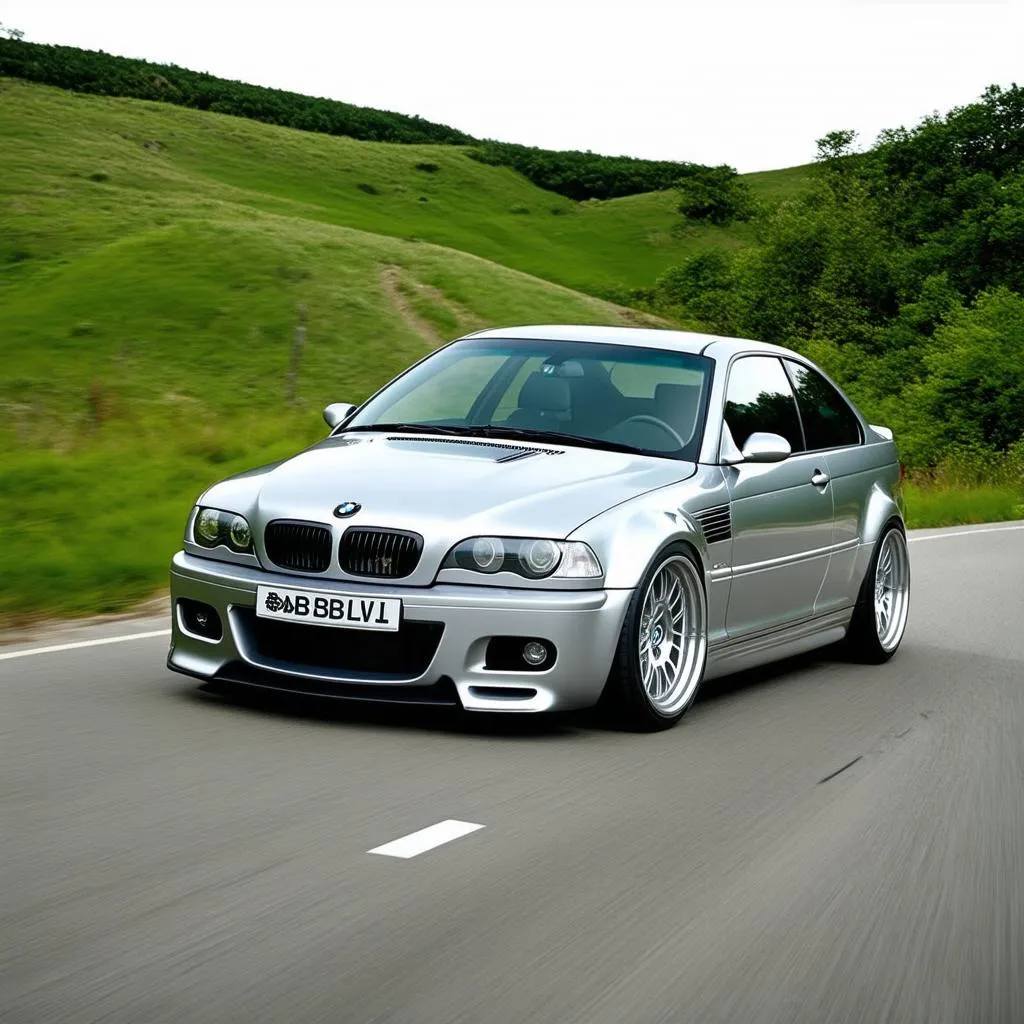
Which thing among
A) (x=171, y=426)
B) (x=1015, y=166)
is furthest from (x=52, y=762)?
(x=1015, y=166)

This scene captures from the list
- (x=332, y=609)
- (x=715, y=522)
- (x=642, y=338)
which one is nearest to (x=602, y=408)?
(x=642, y=338)

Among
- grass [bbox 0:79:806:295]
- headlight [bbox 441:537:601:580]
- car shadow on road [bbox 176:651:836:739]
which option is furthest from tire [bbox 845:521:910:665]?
grass [bbox 0:79:806:295]

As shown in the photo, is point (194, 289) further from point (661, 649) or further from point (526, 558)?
point (526, 558)

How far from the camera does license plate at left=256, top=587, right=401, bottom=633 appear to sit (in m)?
6.20

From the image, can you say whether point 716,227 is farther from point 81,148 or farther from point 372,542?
point 372,542

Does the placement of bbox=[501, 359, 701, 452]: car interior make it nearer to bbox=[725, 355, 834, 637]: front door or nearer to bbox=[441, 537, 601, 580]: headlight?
bbox=[725, 355, 834, 637]: front door

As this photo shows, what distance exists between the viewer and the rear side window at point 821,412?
341 inches

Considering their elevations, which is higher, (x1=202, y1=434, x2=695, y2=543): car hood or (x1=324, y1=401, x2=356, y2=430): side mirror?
(x1=324, y1=401, x2=356, y2=430): side mirror

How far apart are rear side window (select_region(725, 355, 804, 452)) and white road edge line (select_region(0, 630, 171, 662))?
124 inches

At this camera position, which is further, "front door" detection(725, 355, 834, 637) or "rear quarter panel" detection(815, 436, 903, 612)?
"rear quarter panel" detection(815, 436, 903, 612)

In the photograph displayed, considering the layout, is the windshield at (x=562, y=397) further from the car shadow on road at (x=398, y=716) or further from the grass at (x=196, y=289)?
the grass at (x=196, y=289)

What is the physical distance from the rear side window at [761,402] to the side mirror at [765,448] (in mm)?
280

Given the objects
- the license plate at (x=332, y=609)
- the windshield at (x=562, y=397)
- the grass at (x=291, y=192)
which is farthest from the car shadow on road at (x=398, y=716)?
the grass at (x=291, y=192)

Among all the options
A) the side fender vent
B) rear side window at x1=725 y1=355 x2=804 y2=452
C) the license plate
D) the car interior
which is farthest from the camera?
rear side window at x1=725 y1=355 x2=804 y2=452
